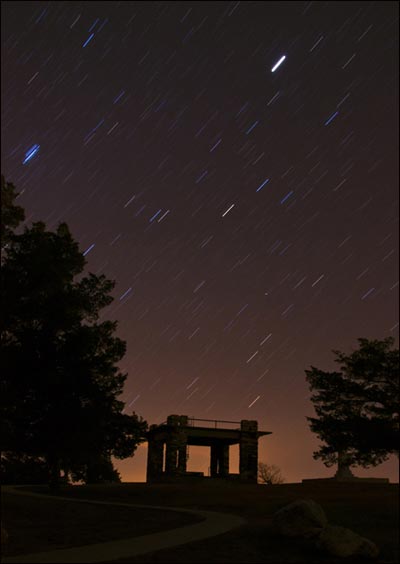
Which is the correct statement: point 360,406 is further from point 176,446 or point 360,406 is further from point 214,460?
point 214,460

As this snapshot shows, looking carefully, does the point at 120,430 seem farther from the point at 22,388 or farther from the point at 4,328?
the point at 4,328

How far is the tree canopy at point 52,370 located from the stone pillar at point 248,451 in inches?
676

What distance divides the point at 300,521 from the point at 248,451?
3129cm

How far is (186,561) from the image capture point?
40.3 feet

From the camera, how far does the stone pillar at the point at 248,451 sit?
150 feet

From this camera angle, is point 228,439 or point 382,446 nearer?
point 382,446

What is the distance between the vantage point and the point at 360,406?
26.9 metres

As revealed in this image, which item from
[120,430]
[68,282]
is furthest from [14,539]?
[68,282]

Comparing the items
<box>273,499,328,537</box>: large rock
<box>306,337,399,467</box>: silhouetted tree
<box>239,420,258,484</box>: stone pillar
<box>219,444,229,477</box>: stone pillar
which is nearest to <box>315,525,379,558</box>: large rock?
<box>273,499,328,537</box>: large rock

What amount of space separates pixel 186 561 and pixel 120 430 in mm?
18731

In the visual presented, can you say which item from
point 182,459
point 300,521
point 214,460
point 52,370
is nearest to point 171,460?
point 182,459

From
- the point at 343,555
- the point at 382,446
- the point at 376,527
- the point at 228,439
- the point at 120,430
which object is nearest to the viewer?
the point at 343,555

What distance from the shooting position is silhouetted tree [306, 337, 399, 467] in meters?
25.5

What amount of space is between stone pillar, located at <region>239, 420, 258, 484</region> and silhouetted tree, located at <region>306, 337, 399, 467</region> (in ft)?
66.0
